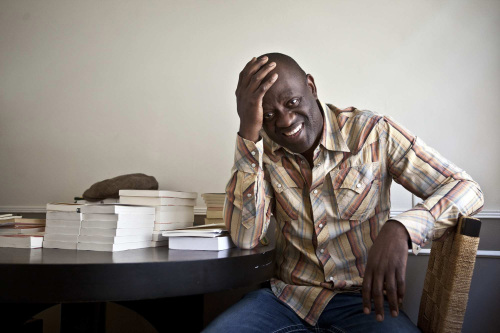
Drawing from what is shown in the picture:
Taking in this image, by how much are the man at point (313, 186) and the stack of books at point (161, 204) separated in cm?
23

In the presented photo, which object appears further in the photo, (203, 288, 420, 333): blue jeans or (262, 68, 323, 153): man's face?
(262, 68, 323, 153): man's face

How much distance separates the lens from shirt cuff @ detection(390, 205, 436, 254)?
1.18 meters

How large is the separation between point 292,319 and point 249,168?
1.65 feet

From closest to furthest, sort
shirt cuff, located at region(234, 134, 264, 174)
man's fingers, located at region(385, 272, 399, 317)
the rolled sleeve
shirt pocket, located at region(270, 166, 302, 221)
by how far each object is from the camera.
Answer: man's fingers, located at region(385, 272, 399, 317) < the rolled sleeve < shirt cuff, located at region(234, 134, 264, 174) < shirt pocket, located at region(270, 166, 302, 221)

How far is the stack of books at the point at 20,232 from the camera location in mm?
1363

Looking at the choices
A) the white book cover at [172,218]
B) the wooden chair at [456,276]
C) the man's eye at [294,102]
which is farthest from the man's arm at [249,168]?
the wooden chair at [456,276]

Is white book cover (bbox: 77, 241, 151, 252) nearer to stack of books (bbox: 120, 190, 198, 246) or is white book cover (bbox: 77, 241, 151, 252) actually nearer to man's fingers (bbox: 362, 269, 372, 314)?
stack of books (bbox: 120, 190, 198, 246)

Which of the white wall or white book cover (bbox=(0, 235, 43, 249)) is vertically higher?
the white wall

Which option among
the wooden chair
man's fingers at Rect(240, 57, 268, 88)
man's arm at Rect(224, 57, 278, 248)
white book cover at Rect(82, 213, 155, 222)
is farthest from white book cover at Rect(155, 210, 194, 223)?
the wooden chair

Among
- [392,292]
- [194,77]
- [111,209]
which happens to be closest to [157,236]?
[111,209]

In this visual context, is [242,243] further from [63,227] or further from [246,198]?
[63,227]

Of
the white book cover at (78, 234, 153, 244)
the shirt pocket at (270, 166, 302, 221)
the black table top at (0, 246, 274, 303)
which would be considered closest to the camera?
the black table top at (0, 246, 274, 303)

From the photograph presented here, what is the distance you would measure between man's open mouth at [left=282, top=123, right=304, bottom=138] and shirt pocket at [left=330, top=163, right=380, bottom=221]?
207mm

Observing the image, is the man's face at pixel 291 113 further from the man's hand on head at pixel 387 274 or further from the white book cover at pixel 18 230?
the white book cover at pixel 18 230
